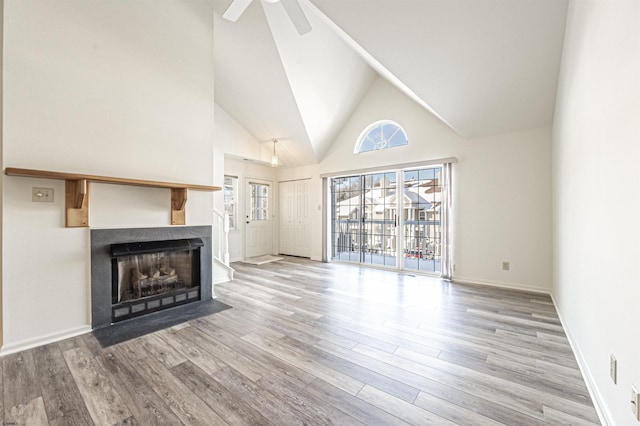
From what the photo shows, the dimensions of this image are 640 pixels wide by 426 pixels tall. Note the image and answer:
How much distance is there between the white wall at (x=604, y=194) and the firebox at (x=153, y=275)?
139 inches

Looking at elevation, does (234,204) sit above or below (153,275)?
above

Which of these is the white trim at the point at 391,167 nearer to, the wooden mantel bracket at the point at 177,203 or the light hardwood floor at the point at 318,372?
the light hardwood floor at the point at 318,372

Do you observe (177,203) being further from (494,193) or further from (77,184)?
(494,193)

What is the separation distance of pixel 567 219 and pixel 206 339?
A: 11.7 ft

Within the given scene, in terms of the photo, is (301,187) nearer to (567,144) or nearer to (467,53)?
(467,53)

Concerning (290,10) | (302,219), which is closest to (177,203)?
(290,10)

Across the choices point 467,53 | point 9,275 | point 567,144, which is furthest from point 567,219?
point 9,275

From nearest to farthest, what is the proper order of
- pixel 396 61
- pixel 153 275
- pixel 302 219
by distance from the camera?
pixel 153 275
pixel 396 61
pixel 302 219

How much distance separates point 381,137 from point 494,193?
7.36 ft

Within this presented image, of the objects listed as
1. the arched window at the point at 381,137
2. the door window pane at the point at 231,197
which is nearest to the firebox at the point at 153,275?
the door window pane at the point at 231,197

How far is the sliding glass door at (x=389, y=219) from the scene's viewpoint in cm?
473

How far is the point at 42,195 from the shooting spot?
7.42 feet

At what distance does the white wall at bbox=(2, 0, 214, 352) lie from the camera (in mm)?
2135

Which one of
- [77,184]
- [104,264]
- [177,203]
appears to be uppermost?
[77,184]
